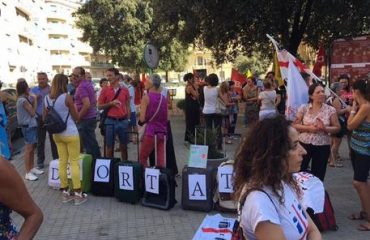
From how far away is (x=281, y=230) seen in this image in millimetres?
1950

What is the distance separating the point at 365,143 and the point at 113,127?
164 inches

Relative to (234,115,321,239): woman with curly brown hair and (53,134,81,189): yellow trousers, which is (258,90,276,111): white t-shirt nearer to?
(53,134,81,189): yellow trousers

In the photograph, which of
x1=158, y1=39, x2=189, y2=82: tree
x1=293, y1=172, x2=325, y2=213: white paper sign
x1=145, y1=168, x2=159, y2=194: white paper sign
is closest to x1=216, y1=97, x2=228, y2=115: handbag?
x1=145, y1=168, x2=159, y2=194: white paper sign

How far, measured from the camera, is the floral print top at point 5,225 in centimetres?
203

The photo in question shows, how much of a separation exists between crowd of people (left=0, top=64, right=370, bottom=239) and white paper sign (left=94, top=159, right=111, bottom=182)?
15.7 inches

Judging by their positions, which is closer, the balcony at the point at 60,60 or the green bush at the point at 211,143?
the green bush at the point at 211,143

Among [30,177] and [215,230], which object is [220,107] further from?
[215,230]

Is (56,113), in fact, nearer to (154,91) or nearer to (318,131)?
(154,91)

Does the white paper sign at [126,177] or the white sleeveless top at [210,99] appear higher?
the white sleeveless top at [210,99]

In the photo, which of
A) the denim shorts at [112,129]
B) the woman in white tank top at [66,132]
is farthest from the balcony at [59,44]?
the woman in white tank top at [66,132]

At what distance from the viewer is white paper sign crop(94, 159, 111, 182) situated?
22.7 ft

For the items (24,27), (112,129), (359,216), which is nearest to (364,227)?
(359,216)

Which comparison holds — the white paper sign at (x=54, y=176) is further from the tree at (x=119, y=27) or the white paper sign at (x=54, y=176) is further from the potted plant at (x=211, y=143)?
the tree at (x=119, y=27)

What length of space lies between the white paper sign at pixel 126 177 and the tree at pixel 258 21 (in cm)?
734
